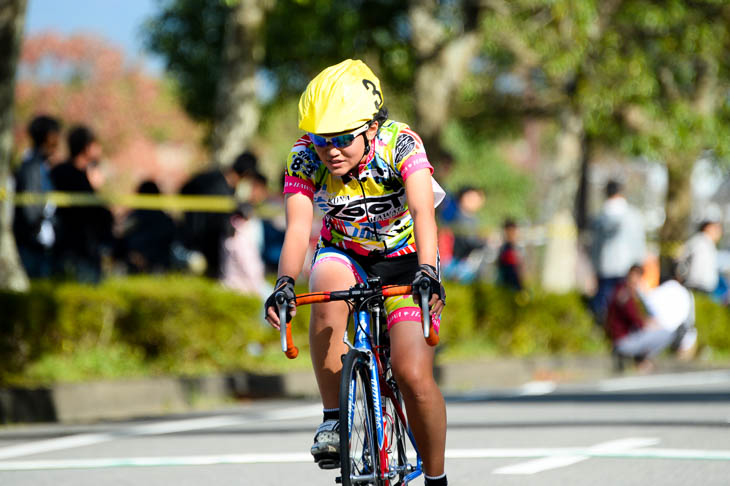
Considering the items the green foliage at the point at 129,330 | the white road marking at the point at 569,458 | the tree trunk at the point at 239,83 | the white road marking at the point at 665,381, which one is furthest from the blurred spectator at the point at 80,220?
the white road marking at the point at 569,458

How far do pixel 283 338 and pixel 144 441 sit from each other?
4020mm

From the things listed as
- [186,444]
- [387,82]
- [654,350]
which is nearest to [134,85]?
[387,82]

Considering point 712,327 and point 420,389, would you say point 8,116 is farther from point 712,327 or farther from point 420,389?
point 712,327

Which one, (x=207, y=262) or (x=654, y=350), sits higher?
(x=207, y=262)

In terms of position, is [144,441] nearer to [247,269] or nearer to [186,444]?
[186,444]

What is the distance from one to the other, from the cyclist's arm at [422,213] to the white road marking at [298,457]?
2.74 meters

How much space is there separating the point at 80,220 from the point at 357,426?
7.52 m

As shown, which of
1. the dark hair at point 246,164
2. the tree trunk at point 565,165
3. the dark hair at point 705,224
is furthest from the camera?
the tree trunk at point 565,165

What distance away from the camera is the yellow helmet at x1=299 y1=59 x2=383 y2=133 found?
4.83 m

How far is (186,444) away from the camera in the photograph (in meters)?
8.31

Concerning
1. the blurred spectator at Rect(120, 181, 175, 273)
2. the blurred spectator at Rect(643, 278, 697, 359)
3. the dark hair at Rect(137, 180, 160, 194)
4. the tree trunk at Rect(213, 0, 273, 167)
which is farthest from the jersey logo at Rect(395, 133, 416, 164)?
the blurred spectator at Rect(643, 278, 697, 359)

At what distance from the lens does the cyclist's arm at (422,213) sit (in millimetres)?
4868

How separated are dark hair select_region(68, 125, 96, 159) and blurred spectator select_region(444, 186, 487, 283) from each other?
5196 millimetres

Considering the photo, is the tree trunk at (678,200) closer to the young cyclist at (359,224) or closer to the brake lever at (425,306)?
the young cyclist at (359,224)
